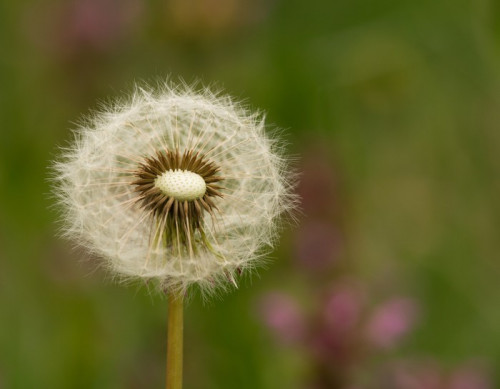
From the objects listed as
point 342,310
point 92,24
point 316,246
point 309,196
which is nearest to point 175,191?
point 342,310

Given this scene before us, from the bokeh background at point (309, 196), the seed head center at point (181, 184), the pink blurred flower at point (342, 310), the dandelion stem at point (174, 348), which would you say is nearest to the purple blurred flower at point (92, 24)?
the bokeh background at point (309, 196)

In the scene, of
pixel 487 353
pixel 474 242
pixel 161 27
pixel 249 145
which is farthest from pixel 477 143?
pixel 249 145

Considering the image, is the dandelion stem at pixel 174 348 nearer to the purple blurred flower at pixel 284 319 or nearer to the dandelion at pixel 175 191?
the dandelion at pixel 175 191

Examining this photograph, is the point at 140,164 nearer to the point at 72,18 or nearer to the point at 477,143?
the point at 72,18

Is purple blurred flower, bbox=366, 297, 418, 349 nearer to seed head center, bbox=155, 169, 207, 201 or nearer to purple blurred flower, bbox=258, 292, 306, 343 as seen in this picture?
purple blurred flower, bbox=258, 292, 306, 343

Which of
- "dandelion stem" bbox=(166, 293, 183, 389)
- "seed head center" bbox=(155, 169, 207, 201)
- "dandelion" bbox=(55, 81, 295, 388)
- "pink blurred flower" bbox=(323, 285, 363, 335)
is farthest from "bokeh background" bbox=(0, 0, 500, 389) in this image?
"dandelion stem" bbox=(166, 293, 183, 389)

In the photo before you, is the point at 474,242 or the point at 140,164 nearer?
the point at 140,164
